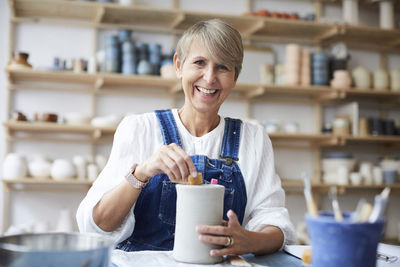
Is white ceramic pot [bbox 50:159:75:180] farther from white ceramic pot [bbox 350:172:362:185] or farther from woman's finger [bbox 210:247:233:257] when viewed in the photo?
woman's finger [bbox 210:247:233:257]

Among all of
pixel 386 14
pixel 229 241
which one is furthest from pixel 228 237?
pixel 386 14

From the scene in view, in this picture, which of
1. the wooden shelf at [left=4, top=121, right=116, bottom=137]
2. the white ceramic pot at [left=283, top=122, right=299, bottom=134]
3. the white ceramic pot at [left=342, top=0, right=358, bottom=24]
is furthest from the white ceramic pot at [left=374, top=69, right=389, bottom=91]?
the wooden shelf at [left=4, top=121, right=116, bottom=137]

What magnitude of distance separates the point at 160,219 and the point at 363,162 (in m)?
3.06

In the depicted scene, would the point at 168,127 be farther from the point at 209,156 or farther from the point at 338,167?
the point at 338,167

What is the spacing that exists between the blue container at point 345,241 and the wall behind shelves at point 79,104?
2977 millimetres

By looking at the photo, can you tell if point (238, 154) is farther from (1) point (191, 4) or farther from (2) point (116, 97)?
(1) point (191, 4)

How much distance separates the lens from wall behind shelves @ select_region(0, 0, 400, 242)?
3.40 metres

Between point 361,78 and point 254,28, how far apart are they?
40.5 inches

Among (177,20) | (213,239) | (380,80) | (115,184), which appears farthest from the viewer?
(380,80)

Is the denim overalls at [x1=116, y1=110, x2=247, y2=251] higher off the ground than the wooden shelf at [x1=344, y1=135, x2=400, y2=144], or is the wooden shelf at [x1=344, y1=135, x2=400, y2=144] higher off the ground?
the wooden shelf at [x1=344, y1=135, x2=400, y2=144]

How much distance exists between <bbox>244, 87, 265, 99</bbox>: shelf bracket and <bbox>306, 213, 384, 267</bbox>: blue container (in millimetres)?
2840

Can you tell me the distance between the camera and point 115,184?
130 cm

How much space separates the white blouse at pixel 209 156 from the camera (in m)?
1.29

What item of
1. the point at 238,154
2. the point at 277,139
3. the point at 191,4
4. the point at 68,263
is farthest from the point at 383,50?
the point at 68,263
